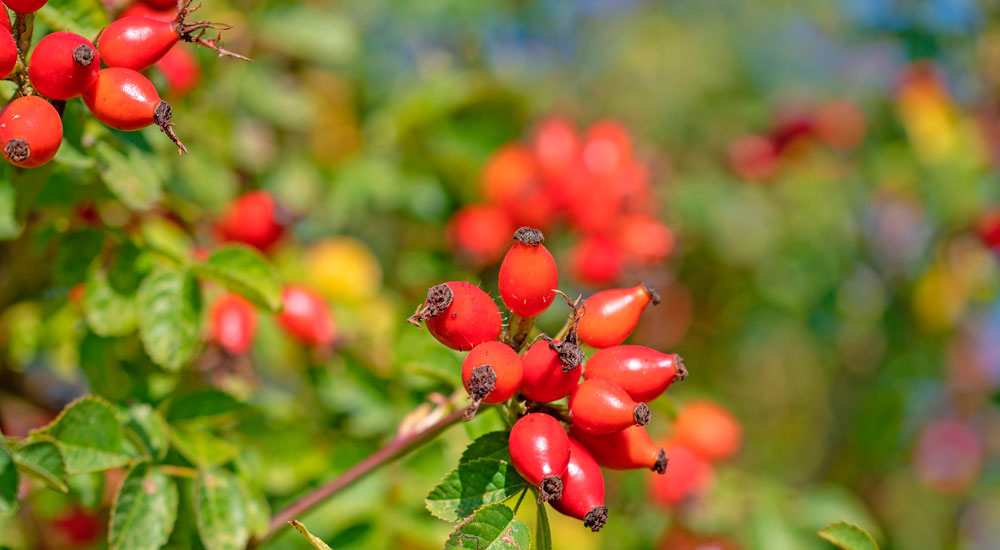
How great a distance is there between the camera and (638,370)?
1.30 meters

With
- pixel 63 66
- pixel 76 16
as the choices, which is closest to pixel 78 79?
pixel 63 66

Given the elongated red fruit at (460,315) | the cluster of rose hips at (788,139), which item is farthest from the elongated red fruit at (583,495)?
the cluster of rose hips at (788,139)

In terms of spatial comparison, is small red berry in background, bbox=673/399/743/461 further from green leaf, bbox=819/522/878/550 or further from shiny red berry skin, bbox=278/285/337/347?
green leaf, bbox=819/522/878/550

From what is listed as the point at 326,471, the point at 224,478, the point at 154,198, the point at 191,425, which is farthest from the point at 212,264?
the point at 326,471

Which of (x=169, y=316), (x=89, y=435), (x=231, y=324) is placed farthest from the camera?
(x=231, y=324)

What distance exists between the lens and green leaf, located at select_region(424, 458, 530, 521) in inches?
51.8

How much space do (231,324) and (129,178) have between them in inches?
21.9

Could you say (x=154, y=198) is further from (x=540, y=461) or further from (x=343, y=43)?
(x=343, y=43)

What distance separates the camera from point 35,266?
6.27ft

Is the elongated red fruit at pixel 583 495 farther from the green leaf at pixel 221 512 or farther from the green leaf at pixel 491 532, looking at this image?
the green leaf at pixel 221 512

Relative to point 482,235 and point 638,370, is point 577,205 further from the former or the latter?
point 638,370

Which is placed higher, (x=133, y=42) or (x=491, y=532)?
(x=133, y=42)

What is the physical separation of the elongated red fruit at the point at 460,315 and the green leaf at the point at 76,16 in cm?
91

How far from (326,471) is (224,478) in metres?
0.42
